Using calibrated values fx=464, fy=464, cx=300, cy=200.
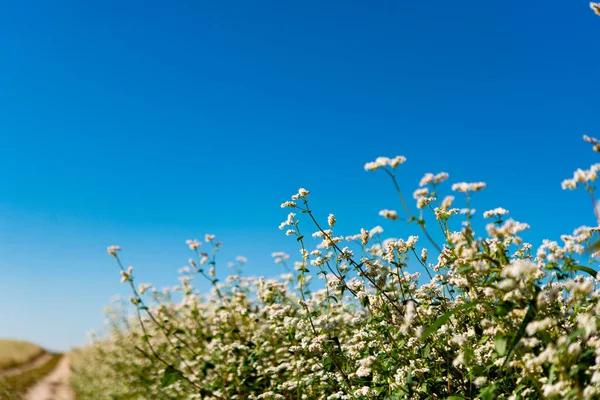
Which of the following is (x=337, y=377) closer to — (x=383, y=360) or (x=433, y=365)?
(x=383, y=360)

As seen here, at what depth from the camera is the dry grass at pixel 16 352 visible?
1559 inches

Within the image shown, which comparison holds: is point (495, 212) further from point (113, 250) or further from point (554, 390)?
point (113, 250)

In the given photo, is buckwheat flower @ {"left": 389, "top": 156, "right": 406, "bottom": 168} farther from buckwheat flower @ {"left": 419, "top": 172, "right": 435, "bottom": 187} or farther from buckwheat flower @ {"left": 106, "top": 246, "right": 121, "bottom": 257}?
buckwheat flower @ {"left": 106, "top": 246, "right": 121, "bottom": 257}

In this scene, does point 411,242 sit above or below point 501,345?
above

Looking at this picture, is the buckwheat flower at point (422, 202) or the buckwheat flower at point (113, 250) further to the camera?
the buckwheat flower at point (113, 250)

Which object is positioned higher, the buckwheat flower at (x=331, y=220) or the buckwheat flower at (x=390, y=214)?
the buckwheat flower at (x=331, y=220)

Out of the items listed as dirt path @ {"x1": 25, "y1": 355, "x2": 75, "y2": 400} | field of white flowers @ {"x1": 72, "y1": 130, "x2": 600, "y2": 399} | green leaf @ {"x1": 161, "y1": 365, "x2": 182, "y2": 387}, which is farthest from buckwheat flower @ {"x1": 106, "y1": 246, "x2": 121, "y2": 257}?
dirt path @ {"x1": 25, "y1": 355, "x2": 75, "y2": 400}

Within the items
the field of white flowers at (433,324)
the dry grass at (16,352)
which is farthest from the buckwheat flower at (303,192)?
the dry grass at (16,352)

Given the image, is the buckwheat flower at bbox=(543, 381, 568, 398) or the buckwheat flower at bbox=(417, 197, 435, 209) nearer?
the buckwheat flower at bbox=(543, 381, 568, 398)

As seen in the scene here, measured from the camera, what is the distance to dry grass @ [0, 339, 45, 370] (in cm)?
3959

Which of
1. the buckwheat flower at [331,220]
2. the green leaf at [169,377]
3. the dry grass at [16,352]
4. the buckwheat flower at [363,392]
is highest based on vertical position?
the dry grass at [16,352]

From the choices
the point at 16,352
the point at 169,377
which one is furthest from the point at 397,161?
the point at 16,352

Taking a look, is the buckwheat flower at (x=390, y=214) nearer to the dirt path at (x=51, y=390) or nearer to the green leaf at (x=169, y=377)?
the green leaf at (x=169, y=377)

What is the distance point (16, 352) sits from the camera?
153ft
